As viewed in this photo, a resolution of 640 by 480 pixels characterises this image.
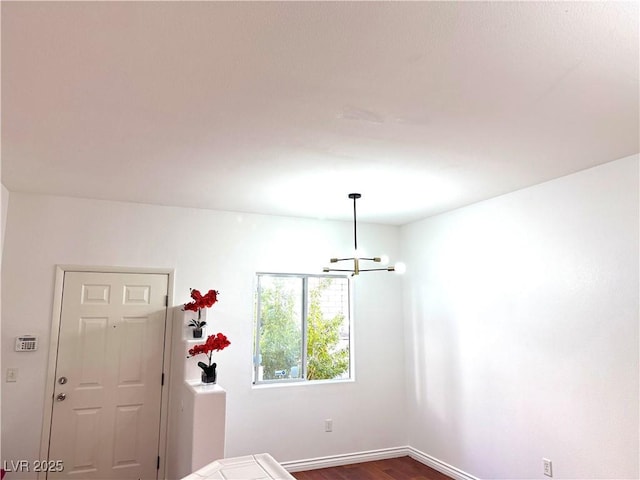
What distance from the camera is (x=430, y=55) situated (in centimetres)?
188

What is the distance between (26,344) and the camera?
154 inches

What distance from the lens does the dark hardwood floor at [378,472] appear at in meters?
4.50

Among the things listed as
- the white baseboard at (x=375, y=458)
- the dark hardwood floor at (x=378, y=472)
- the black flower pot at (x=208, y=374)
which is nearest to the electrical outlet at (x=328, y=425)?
the white baseboard at (x=375, y=458)

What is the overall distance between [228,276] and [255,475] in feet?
10.6

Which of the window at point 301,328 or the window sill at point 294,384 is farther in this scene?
the window at point 301,328

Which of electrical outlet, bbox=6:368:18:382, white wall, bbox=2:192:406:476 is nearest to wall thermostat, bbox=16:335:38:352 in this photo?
white wall, bbox=2:192:406:476

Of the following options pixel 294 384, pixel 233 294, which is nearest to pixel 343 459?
pixel 294 384

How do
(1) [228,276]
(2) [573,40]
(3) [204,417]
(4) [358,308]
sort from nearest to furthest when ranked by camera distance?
(2) [573,40] → (3) [204,417] → (1) [228,276] → (4) [358,308]

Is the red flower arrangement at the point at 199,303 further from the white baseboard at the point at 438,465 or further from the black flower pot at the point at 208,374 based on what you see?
the white baseboard at the point at 438,465

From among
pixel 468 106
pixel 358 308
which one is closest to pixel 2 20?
pixel 468 106

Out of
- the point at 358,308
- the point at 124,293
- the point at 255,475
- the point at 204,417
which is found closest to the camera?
the point at 255,475

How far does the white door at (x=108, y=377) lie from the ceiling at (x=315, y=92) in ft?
3.77

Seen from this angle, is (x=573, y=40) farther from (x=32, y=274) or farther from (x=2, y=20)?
(x=32, y=274)

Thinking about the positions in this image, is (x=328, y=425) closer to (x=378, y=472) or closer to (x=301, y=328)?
(x=378, y=472)
